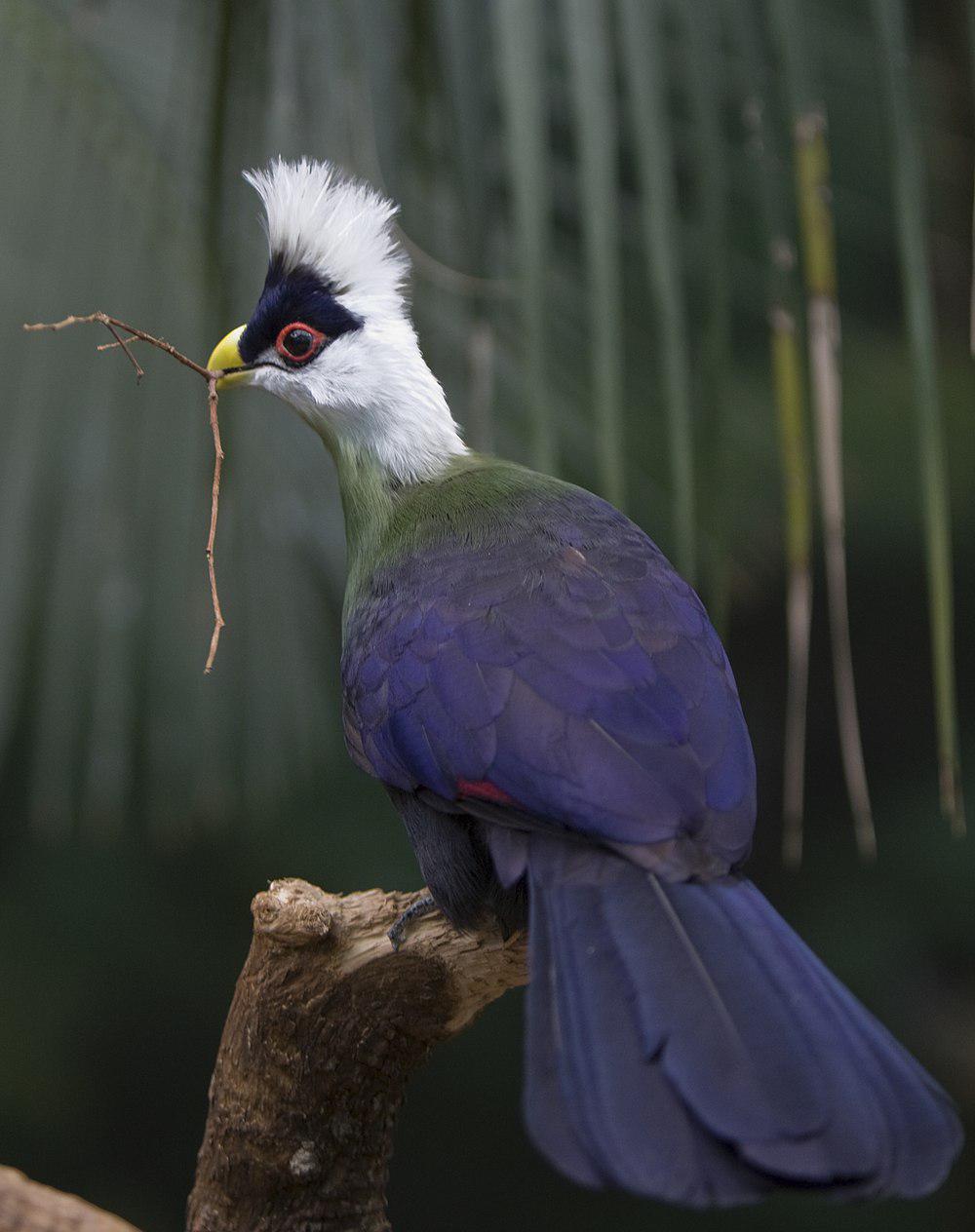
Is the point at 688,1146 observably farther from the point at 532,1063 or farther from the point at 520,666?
the point at 520,666

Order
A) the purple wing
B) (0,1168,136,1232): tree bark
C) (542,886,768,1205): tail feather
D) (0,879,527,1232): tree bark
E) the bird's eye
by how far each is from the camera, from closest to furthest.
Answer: (542,886,768,1205): tail feather, (0,1168,136,1232): tree bark, the purple wing, (0,879,527,1232): tree bark, the bird's eye

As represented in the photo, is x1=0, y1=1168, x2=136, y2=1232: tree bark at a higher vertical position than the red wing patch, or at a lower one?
lower

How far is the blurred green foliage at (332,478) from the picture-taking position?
4.87ft

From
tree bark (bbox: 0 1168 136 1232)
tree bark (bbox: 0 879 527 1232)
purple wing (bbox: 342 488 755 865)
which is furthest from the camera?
tree bark (bbox: 0 879 527 1232)

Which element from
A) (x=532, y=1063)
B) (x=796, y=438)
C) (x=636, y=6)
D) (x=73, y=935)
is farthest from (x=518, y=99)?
(x=73, y=935)

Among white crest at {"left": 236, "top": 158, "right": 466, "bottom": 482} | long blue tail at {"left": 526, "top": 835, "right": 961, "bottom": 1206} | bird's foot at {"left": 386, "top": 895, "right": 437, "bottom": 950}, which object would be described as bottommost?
bird's foot at {"left": 386, "top": 895, "right": 437, "bottom": 950}

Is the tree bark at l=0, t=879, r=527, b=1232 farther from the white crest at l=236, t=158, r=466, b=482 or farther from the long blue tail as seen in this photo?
the white crest at l=236, t=158, r=466, b=482

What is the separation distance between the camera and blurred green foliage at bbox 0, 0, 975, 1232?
1.48 meters

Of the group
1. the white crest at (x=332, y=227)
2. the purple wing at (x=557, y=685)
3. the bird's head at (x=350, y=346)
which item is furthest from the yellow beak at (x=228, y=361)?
the purple wing at (x=557, y=685)

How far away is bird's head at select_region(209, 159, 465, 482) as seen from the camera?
197 cm

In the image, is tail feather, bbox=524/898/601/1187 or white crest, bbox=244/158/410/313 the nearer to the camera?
tail feather, bbox=524/898/601/1187

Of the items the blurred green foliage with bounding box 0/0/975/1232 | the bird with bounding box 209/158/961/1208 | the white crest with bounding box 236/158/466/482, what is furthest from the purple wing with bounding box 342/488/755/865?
the white crest with bounding box 236/158/466/482

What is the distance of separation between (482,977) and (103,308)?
3.59ft

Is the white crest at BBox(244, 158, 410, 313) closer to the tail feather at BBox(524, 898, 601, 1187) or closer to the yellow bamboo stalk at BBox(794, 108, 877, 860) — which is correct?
the yellow bamboo stalk at BBox(794, 108, 877, 860)
